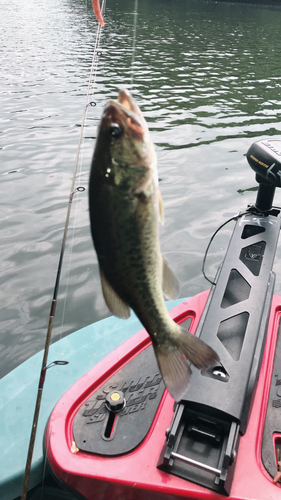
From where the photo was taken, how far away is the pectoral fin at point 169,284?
1.39 metres

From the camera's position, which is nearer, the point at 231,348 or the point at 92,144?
the point at 231,348

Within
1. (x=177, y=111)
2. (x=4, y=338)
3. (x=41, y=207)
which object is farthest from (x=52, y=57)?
(x=4, y=338)

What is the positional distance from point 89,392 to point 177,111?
34.3 ft

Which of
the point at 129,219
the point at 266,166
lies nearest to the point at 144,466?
the point at 129,219

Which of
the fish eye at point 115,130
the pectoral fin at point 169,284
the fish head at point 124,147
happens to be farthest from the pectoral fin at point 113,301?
the fish eye at point 115,130

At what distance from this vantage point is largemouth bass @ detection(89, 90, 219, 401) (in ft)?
3.79

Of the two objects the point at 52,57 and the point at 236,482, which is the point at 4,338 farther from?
the point at 52,57

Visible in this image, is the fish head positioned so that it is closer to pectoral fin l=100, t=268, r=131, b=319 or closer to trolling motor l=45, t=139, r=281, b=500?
pectoral fin l=100, t=268, r=131, b=319

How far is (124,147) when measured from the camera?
118cm

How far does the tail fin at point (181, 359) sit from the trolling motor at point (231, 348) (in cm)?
104

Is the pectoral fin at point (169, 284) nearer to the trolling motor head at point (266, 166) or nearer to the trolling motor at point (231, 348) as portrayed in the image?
the trolling motor at point (231, 348)

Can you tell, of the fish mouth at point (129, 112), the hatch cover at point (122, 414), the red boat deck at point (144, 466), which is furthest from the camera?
the hatch cover at point (122, 414)

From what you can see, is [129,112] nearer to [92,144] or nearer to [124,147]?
[124,147]

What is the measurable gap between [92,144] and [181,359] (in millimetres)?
Result: 8079
